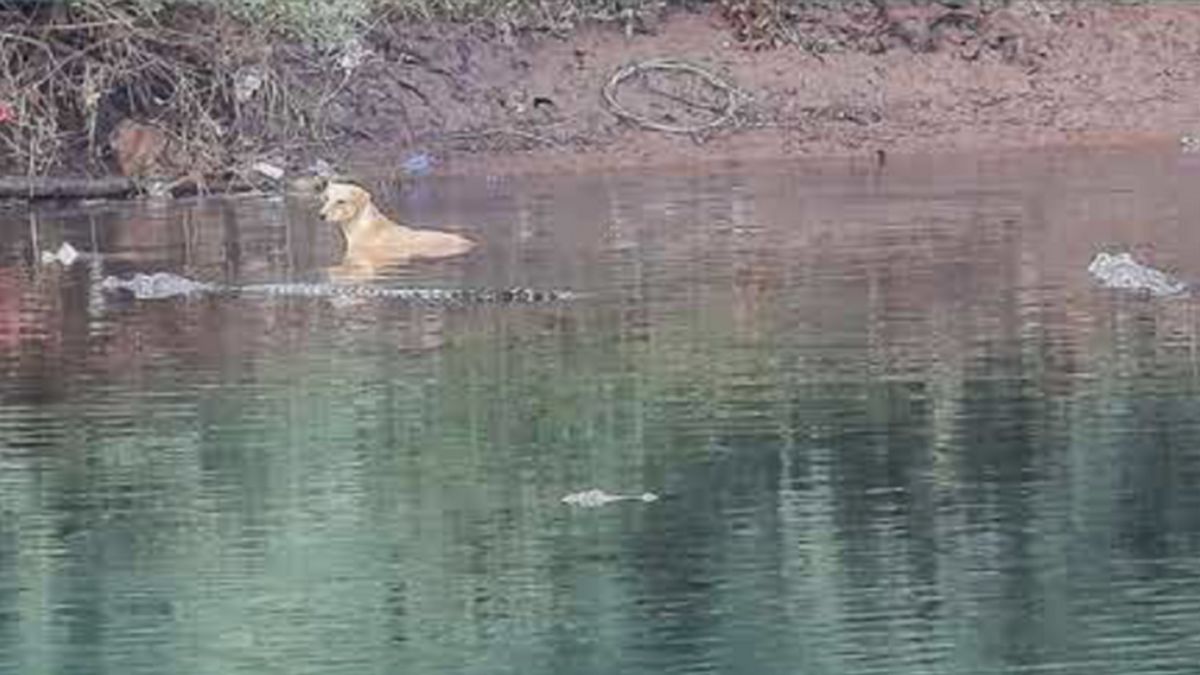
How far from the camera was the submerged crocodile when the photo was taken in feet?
56.5

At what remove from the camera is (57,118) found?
79.7 feet

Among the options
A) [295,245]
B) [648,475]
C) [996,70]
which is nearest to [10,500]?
[648,475]

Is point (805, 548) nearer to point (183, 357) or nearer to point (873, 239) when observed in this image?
point (183, 357)

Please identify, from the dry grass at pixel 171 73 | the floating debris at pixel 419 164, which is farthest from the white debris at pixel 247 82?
the floating debris at pixel 419 164

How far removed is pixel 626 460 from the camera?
12734mm

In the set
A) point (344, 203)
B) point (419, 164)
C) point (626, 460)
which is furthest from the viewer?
point (419, 164)

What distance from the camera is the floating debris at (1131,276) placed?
16.9 meters

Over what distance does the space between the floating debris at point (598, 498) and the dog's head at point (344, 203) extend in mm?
7692

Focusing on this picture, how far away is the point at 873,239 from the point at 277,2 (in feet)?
17.9

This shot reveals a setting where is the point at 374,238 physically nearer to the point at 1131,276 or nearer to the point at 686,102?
the point at 1131,276

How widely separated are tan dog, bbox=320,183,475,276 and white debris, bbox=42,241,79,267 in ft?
4.58

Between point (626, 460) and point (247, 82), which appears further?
point (247, 82)

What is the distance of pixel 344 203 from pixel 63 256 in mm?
1565

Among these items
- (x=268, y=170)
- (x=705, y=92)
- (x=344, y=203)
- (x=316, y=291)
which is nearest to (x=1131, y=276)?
(x=316, y=291)
